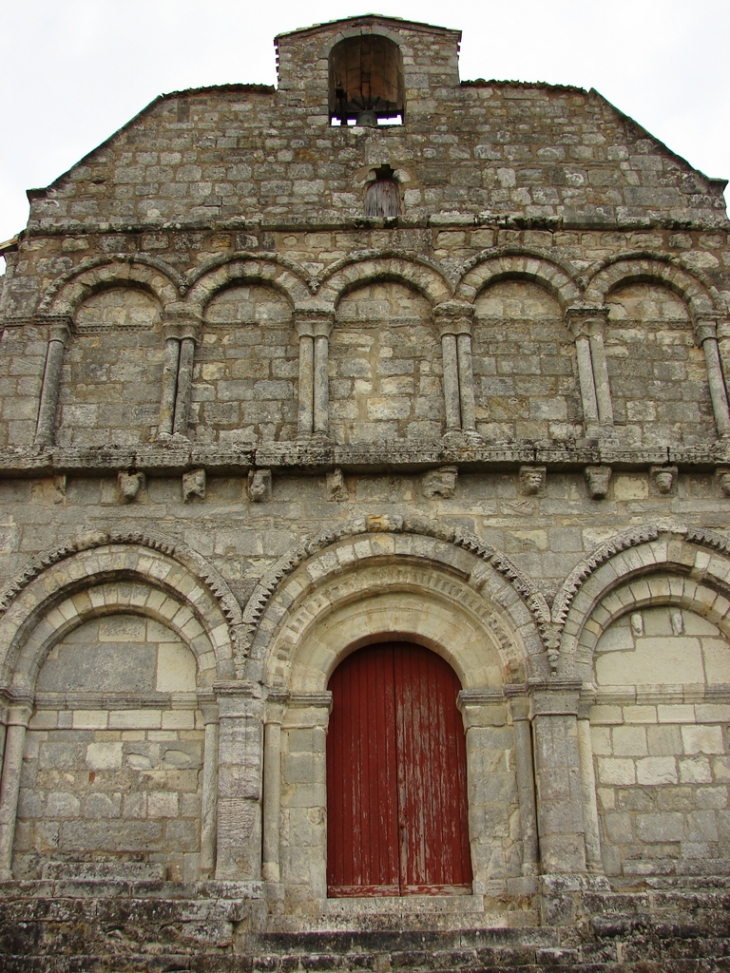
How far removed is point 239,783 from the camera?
7.57 metres

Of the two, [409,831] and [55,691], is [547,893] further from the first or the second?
[55,691]

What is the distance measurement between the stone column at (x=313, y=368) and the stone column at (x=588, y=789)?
10.8ft

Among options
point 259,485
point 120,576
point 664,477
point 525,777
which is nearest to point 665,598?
point 664,477

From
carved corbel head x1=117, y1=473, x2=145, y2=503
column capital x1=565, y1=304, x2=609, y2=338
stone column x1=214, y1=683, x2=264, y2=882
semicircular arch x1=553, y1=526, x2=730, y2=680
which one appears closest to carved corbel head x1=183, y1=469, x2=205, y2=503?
carved corbel head x1=117, y1=473, x2=145, y2=503

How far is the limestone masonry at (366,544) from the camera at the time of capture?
7457 millimetres

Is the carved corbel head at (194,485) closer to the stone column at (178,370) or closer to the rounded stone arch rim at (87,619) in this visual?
the stone column at (178,370)

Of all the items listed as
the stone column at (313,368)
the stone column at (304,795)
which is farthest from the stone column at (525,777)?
the stone column at (313,368)

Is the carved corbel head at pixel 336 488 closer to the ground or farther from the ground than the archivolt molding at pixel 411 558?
farther from the ground

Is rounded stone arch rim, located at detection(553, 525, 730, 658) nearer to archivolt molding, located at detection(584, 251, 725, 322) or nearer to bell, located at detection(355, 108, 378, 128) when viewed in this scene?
archivolt molding, located at detection(584, 251, 725, 322)

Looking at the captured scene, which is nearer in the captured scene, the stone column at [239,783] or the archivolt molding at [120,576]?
the stone column at [239,783]

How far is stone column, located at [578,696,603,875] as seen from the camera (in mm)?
7527

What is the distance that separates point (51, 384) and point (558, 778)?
572 centimetres

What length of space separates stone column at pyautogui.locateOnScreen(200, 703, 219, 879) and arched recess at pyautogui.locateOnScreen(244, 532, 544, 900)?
0.40 metres

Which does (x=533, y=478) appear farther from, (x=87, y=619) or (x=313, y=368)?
(x=87, y=619)
